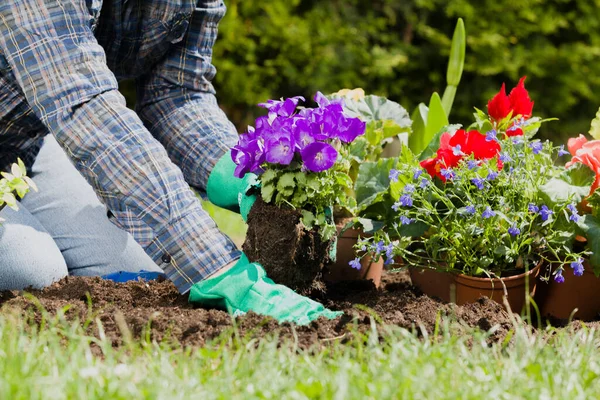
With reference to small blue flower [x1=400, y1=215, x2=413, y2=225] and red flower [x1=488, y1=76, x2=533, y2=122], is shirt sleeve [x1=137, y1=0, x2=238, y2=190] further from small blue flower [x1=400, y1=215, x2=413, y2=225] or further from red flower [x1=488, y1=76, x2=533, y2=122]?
red flower [x1=488, y1=76, x2=533, y2=122]

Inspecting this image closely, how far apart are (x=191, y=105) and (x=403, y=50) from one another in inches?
124

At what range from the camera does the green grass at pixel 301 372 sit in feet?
4.39

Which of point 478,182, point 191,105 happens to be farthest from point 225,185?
point 478,182

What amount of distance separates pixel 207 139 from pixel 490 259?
976mm

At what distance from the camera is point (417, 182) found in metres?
2.21

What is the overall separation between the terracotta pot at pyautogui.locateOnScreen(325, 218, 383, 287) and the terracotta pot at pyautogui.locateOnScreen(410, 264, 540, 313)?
270 mm

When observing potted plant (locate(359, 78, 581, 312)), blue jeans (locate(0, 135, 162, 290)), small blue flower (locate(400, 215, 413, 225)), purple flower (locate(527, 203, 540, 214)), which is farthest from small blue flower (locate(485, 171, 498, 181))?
blue jeans (locate(0, 135, 162, 290))

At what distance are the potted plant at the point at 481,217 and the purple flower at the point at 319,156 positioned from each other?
0.22 metres

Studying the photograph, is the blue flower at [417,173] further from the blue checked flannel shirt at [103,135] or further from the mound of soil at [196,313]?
the blue checked flannel shirt at [103,135]

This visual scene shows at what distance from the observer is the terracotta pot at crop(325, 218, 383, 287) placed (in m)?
2.55

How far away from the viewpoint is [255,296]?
1.95 metres

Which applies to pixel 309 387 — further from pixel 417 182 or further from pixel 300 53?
pixel 300 53

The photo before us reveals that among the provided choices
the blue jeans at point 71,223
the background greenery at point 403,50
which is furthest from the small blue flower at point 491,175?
the background greenery at point 403,50

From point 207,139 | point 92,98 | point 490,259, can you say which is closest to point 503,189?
point 490,259
